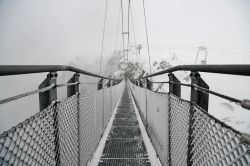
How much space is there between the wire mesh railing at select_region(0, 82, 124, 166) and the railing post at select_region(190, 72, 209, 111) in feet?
2.67

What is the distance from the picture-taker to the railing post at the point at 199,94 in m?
1.33

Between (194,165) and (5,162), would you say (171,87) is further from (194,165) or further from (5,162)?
(5,162)

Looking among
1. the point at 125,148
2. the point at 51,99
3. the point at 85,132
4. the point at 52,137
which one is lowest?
the point at 125,148

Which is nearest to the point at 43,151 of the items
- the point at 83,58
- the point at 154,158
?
the point at 154,158

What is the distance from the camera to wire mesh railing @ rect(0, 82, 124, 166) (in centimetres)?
86

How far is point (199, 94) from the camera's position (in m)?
1.38

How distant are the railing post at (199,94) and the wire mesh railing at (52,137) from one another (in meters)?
0.81

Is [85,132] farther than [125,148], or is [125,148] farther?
[125,148]

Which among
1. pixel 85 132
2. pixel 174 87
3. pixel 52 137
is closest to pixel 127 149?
pixel 85 132

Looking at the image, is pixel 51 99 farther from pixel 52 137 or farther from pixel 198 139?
pixel 198 139

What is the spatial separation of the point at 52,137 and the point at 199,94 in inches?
34.1

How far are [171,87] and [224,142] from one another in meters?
1.34

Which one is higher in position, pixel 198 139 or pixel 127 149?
pixel 198 139

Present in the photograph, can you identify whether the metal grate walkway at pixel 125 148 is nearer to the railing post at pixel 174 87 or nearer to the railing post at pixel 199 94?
the railing post at pixel 174 87
